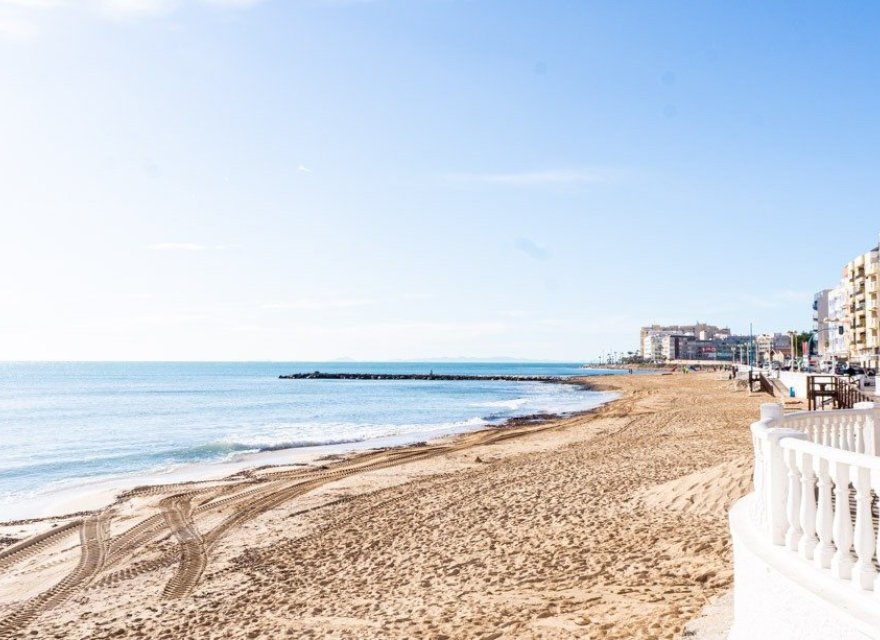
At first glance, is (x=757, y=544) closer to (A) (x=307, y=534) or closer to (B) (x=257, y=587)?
(B) (x=257, y=587)

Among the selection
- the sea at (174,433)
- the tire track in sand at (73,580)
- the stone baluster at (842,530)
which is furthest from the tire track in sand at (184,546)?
the stone baluster at (842,530)

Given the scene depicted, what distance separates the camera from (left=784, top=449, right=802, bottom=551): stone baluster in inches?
163

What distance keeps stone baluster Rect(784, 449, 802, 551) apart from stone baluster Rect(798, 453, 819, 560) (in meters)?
0.06

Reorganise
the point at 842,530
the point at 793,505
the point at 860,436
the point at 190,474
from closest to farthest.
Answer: the point at 842,530
the point at 793,505
the point at 860,436
the point at 190,474

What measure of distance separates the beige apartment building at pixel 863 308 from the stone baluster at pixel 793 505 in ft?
216

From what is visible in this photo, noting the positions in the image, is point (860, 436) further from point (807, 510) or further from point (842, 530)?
point (842, 530)

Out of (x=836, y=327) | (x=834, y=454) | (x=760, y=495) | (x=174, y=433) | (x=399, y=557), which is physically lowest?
(x=174, y=433)

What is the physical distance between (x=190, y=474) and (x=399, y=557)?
530 inches

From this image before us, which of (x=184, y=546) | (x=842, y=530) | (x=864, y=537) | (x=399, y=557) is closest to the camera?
(x=864, y=537)

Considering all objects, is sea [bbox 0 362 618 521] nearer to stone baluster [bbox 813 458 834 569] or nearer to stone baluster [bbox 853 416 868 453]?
stone baluster [bbox 853 416 868 453]

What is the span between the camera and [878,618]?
128 inches

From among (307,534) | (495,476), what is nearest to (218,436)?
(495,476)

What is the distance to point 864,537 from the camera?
359 centimetres

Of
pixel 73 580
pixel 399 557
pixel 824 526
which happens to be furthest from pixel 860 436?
pixel 73 580
